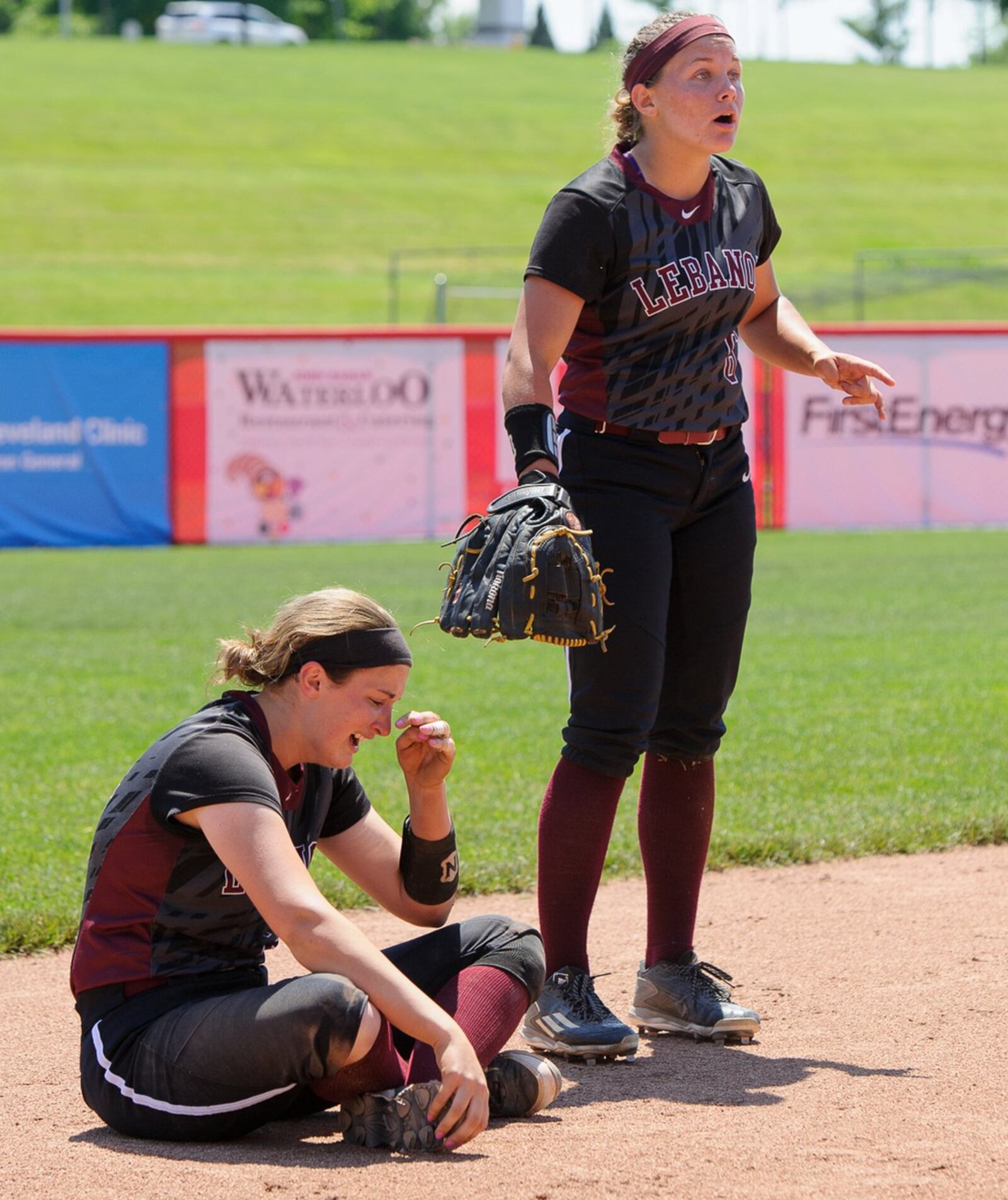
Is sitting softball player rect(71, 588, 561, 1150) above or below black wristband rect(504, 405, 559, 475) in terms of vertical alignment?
below

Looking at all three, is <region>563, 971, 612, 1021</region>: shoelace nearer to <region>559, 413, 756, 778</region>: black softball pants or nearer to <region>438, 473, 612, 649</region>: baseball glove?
<region>559, 413, 756, 778</region>: black softball pants

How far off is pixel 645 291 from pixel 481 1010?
1559mm

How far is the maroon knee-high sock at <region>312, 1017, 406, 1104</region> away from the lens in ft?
10.2

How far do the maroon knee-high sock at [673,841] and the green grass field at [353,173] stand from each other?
23.0 m

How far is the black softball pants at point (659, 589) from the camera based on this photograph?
368 centimetres

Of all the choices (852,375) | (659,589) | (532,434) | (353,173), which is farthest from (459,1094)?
(353,173)

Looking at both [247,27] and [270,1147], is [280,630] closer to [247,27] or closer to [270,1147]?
[270,1147]

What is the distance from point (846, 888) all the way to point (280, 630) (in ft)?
8.81

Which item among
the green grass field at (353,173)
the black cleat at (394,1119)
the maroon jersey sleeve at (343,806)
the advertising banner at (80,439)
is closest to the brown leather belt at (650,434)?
the maroon jersey sleeve at (343,806)

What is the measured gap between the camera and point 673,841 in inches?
157

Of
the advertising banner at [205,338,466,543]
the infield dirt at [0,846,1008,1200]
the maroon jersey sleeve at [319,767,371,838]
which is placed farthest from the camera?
the advertising banner at [205,338,466,543]

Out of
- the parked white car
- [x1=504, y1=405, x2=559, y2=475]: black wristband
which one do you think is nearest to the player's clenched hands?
[x1=504, y1=405, x2=559, y2=475]: black wristband

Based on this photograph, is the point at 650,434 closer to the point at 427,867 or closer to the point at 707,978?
the point at 427,867

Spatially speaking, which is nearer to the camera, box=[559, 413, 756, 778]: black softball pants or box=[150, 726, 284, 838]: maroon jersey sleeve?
box=[150, 726, 284, 838]: maroon jersey sleeve
